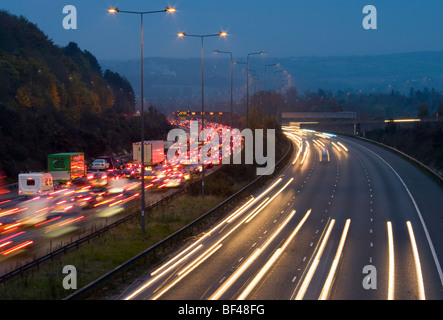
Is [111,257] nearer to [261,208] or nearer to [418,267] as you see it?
[418,267]

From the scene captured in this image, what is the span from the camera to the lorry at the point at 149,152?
58.6m

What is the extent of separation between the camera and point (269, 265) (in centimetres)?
2038

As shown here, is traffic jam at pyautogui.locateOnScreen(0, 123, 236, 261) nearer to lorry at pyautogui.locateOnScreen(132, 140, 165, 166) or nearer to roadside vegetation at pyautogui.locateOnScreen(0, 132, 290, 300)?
lorry at pyautogui.locateOnScreen(132, 140, 165, 166)

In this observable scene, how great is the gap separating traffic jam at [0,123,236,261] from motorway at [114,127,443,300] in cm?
691

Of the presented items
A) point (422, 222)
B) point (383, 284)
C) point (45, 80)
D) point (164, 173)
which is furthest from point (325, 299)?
point (45, 80)

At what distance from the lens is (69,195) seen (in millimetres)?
40406

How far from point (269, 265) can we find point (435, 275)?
18.2 feet

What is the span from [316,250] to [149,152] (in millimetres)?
39093

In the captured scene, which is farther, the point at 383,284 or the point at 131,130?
the point at 131,130

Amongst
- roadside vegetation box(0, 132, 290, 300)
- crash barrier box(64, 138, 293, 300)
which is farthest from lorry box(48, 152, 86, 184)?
crash barrier box(64, 138, 293, 300)

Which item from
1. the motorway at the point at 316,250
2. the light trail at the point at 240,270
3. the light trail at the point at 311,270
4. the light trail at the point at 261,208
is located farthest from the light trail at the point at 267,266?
the light trail at the point at 261,208

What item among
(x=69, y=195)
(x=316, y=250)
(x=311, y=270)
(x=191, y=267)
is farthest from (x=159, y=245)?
(x=69, y=195)

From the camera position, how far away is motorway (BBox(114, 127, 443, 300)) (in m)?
17.1

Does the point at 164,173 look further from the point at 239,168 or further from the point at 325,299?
the point at 325,299
